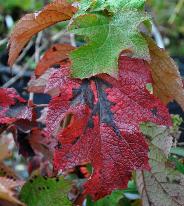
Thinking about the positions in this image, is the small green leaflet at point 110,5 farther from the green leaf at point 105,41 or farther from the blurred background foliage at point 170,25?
the blurred background foliage at point 170,25

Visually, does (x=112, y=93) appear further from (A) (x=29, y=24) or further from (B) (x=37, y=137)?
(B) (x=37, y=137)

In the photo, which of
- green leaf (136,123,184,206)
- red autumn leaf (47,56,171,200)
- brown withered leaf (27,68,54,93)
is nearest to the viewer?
red autumn leaf (47,56,171,200)

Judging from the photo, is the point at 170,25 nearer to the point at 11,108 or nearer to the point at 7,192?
the point at 11,108

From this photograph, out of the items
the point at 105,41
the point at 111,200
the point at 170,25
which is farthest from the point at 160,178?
the point at 170,25

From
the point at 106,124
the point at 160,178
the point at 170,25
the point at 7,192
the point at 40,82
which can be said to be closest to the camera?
the point at 7,192

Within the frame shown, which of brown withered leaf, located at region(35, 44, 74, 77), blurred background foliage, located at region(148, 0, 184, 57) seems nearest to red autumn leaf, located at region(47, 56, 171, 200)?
brown withered leaf, located at region(35, 44, 74, 77)

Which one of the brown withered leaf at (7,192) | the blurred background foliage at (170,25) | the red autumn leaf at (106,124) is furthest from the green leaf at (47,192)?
the blurred background foliage at (170,25)

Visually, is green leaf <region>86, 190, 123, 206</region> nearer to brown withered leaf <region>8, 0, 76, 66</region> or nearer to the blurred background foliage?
brown withered leaf <region>8, 0, 76, 66</region>
